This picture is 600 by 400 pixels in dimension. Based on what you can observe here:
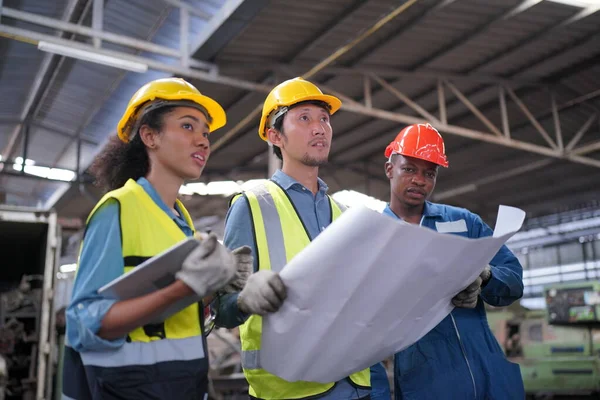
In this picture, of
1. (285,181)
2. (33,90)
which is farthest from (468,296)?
(33,90)

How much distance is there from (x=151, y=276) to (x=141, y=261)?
0.18m

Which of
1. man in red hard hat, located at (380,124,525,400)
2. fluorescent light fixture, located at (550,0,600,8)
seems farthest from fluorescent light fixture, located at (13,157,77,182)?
man in red hard hat, located at (380,124,525,400)

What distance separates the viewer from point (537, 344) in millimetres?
8125

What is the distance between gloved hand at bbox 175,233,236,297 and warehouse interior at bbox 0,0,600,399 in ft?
10.5

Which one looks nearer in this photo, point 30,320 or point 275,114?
point 275,114

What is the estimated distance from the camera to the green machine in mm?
7586

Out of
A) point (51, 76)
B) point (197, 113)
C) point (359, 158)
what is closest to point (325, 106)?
point (197, 113)

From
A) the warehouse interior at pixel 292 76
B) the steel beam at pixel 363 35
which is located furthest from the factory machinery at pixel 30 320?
the steel beam at pixel 363 35

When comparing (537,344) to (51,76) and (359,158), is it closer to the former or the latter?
(359,158)

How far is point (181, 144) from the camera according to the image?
187 centimetres

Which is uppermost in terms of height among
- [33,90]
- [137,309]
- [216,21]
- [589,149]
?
[33,90]

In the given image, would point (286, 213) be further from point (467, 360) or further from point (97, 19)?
point (97, 19)

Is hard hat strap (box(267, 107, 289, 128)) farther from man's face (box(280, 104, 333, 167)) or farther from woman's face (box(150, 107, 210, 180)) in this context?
woman's face (box(150, 107, 210, 180))

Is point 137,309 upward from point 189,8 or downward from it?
downward
